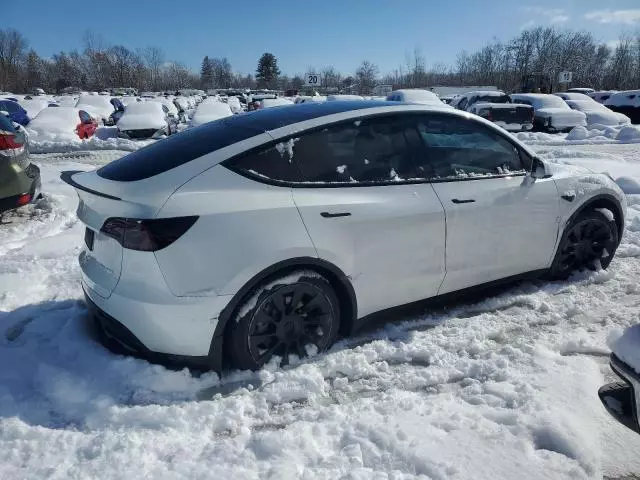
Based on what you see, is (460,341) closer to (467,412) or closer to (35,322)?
(467,412)

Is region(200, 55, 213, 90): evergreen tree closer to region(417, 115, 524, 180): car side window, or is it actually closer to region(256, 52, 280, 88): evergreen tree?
region(256, 52, 280, 88): evergreen tree

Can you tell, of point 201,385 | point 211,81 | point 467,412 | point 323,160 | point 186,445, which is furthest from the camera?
point 211,81

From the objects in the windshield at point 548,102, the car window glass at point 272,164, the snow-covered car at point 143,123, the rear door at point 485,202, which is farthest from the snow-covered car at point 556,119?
the car window glass at point 272,164

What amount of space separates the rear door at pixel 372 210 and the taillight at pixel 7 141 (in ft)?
14.4

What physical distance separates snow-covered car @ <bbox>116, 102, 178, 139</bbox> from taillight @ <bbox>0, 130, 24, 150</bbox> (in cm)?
1119

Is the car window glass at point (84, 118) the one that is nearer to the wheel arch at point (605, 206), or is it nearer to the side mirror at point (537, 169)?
the side mirror at point (537, 169)

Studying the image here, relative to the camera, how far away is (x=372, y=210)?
10.3 feet

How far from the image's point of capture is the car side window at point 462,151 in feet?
11.7

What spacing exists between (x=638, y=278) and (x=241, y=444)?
156 inches

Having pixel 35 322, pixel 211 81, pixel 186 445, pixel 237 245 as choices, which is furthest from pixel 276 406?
pixel 211 81

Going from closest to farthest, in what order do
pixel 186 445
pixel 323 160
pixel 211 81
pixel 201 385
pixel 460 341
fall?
pixel 186 445, pixel 201 385, pixel 323 160, pixel 460 341, pixel 211 81

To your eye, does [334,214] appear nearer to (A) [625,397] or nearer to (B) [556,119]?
(A) [625,397]

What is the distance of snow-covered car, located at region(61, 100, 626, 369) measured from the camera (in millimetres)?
2695

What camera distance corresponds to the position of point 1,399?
2.70 m
